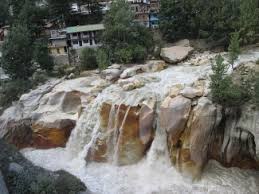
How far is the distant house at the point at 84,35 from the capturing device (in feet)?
108

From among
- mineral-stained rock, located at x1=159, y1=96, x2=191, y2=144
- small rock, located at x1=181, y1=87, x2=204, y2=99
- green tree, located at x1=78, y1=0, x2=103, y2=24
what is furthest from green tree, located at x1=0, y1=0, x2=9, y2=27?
small rock, located at x1=181, y1=87, x2=204, y2=99

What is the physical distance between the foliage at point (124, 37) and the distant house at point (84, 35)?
4405mm

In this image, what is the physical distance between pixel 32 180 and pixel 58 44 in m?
19.0

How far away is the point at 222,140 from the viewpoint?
1820 cm

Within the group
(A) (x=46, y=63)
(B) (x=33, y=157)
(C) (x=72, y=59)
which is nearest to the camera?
(B) (x=33, y=157)

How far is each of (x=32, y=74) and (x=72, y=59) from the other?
14.5ft

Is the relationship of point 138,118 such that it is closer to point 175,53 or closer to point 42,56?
point 175,53

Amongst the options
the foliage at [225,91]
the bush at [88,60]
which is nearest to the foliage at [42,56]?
the bush at [88,60]

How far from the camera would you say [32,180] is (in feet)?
56.6

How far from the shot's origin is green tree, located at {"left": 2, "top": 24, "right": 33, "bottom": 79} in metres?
28.6

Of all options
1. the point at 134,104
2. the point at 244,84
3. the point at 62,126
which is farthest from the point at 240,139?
the point at 62,126

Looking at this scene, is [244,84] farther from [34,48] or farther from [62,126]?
[34,48]

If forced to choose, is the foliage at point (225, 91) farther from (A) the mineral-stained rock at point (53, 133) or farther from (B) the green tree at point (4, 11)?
(B) the green tree at point (4, 11)

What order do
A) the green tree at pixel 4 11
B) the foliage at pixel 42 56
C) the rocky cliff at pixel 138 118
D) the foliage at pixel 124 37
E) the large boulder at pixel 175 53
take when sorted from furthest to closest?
the green tree at pixel 4 11
the foliage at pixel 42 56
the foliage at pixel 124 37
the large boulder at pixel 175 53
the rocky cliff at pixel 138 118
